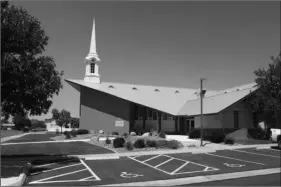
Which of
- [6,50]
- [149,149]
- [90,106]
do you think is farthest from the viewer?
[90,106]

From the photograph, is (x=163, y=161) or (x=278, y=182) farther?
(x=163, y=161)

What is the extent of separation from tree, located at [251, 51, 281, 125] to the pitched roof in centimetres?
183

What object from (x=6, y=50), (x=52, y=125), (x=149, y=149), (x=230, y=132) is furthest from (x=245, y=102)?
(x=52, y=125)

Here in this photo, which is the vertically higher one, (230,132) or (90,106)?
(90,106)

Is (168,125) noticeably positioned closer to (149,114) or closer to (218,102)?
(149,114)

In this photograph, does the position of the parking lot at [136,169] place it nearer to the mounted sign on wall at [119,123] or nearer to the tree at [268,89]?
the tree at [268,89]

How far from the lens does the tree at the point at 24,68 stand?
10.9m

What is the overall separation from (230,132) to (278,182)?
21.3 m

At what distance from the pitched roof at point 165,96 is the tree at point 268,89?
6.01ft

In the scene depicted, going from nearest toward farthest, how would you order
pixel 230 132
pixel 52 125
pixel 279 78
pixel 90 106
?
1. pixel 279 78
2. pixel 230 132
3. pixel 90 106
4. pixel 52 125

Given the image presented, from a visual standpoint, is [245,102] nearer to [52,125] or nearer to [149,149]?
[149,149]

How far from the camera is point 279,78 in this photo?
98.5 ft

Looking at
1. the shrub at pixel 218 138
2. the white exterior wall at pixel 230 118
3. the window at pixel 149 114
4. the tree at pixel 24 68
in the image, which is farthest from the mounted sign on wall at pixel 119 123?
the tree at pixel 24 68

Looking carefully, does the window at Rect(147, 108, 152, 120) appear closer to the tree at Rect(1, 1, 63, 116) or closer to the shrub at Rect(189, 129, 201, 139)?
the shrub at Rect(189, 129, 201, 139)
